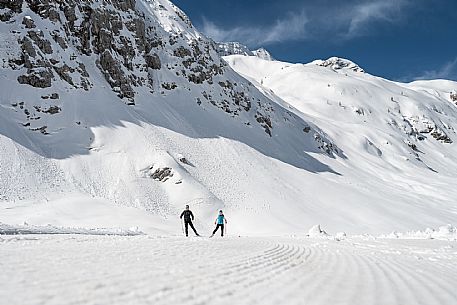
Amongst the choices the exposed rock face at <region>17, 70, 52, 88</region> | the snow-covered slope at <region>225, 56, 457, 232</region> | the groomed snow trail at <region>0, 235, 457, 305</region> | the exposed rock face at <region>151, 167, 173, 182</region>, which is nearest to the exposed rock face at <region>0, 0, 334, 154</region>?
the exposed rock face at <region>17, 70, 52, 88</region>

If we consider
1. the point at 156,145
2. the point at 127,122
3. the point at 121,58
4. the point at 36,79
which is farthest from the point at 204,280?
the point at 121,58

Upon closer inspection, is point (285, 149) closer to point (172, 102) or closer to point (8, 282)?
point (172, 102)

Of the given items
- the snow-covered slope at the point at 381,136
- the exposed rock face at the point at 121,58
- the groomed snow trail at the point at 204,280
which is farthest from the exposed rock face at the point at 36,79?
→ the groomed snow trail at the point at 204,280

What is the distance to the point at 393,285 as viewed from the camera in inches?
276

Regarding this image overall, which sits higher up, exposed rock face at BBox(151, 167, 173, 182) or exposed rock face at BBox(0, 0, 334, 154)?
exposed rock face at BBox(0, 0, 334, 154)

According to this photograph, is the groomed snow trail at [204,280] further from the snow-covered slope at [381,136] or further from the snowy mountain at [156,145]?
the snow-covered slope at [381,136]

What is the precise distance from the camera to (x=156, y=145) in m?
48.4

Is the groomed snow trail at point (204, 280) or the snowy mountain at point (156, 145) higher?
the snowy mountain at point (156, 145)

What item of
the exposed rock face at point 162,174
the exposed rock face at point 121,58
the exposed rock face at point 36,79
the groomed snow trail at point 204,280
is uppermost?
the exposed rock face at point 121,58

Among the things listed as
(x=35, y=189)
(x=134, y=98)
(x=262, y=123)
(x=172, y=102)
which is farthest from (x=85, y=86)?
(x=262, y=123)

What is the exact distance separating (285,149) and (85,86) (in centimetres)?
3217

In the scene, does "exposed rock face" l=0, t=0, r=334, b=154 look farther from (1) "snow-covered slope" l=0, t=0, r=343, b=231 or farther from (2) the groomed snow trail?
(2) the groomed snow trail

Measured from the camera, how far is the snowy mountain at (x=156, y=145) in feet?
126

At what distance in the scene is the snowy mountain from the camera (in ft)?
126
